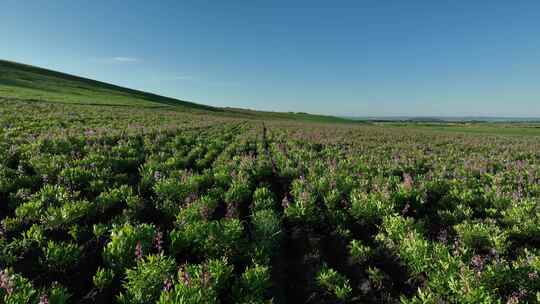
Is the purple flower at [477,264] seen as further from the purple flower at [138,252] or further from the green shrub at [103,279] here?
the green shrub at [103,279]

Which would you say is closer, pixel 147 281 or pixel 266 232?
pixel 147 281

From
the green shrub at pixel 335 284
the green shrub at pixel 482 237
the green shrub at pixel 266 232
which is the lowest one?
the green shrub at pixel 335 284

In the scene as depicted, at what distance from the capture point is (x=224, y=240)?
17.1ft

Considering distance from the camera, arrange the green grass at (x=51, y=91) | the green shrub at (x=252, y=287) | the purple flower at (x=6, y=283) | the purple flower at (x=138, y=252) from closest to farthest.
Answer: the purple flower at (x=6, y=283)
the green shrub at (x=252, y=287)
the purple flower at (x=138, y=252)
the green grass at (x=51, y=91)

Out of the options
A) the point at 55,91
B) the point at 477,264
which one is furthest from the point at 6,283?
the point at 55,91

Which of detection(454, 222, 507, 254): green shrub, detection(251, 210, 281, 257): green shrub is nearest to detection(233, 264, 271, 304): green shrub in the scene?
detection(251, 210, 281, 257): green shrub

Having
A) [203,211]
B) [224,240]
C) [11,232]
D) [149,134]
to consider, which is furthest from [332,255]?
[149,134]

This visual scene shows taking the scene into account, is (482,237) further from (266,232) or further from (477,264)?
(266,232)

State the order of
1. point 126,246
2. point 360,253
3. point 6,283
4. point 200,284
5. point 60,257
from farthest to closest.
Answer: point 360,253, point 126,246, point 60,257, point 200,284, point 6,283

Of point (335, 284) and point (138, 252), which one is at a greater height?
point (138, 252)

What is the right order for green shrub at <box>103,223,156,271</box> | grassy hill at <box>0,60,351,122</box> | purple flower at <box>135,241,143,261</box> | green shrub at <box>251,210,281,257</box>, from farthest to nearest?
1. grassy hill at <box>0,60,351,122</box>
2. green shrub at <box>251,210,281,257</box>
3. green shrub at <box>103,223,156,271</box>
4. purple flower at <box>135,241,143,261</box>

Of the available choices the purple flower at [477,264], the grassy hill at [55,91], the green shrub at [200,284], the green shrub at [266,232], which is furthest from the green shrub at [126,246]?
the grassy hill at [55,91]

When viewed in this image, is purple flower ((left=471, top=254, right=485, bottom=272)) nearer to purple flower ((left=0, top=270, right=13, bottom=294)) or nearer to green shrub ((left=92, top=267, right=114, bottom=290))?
green shrub ((left=92, top=267, right=114, bottom=290))

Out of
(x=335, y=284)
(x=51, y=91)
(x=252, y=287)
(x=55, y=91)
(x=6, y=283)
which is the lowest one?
(x=335, y=284)
